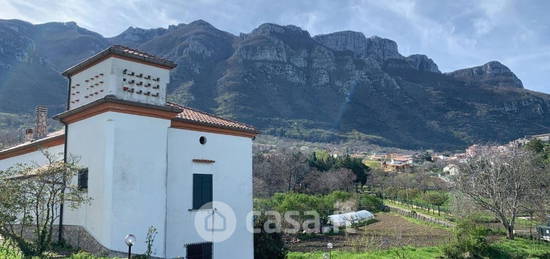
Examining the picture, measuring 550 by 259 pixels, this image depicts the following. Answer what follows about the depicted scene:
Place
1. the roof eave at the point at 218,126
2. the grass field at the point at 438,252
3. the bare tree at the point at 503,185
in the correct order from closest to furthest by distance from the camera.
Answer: the roof eave at the point at 218,126 < the grass field at the point at 438,252 < the bare tree at the point at 503,185

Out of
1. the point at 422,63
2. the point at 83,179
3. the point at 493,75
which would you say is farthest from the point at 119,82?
the point at 493,75

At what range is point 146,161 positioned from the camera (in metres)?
12.6

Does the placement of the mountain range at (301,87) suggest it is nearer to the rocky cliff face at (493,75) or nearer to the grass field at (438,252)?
the rocky cliff face at (493,75)

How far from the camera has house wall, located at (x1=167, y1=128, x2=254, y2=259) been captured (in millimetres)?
13727

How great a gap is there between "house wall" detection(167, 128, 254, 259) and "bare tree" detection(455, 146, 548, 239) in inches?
771

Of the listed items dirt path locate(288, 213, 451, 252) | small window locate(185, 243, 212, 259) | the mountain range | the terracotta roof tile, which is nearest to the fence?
dirt path locate(288, 213, 451, 252)

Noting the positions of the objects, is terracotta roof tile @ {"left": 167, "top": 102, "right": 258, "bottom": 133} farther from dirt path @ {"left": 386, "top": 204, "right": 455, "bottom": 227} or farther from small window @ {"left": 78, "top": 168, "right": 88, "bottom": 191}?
dirt path @ {"left": 386, "top": 204, "right": 455, "bottom": 227}

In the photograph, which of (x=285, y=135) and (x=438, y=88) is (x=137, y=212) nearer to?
(x=285, y=135)

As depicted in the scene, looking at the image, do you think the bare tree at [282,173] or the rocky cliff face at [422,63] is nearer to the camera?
the bare tree at [282,173]

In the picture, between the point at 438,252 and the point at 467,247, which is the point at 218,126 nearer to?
the point at 438,252

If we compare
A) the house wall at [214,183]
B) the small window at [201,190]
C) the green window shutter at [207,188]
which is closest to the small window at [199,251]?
the house wall at [214,183]

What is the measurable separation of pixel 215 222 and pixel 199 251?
3.52 feet

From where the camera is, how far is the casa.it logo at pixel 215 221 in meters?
14.4

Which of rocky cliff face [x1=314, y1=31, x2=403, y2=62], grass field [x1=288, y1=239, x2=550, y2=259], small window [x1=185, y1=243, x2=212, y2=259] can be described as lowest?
grass field [x1=288, y1=239, x2=550, y2=259]
